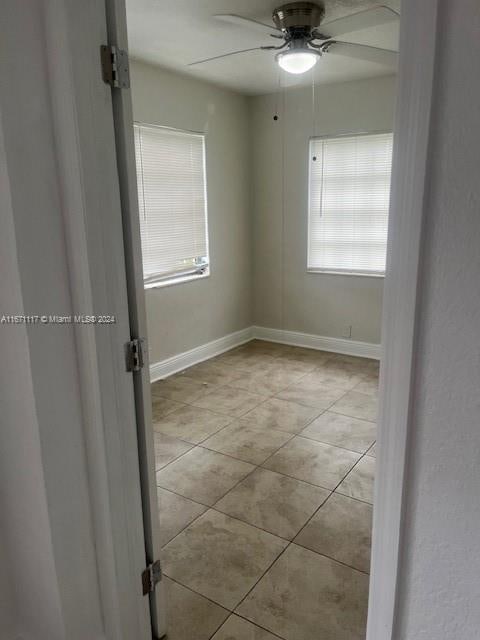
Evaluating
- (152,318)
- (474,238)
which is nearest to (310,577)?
(474,238)

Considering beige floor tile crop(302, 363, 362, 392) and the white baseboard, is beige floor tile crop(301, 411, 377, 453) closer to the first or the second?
beige floor tile crop(302, 363, 362, 392)

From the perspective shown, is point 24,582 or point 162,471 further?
point 162,471

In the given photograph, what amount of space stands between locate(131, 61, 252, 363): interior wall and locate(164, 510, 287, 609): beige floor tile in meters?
2.12

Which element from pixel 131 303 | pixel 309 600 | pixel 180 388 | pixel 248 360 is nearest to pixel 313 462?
pixel 309 600

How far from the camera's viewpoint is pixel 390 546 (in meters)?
0.92

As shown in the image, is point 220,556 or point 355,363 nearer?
point 220,556

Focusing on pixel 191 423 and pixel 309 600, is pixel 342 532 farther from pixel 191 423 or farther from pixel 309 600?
pixel 191 423

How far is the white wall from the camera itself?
→ 70 cm

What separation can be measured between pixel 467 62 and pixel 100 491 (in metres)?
1.41

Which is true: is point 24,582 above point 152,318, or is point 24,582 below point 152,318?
below

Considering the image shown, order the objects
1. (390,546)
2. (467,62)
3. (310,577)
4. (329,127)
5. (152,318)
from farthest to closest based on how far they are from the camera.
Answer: (329,127) → (152,318) → (310,577) → (390,546) → (467,62)

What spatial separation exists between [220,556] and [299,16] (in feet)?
8.89

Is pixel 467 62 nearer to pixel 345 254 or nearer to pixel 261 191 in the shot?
pixel 345 254

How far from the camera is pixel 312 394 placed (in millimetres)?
3855
